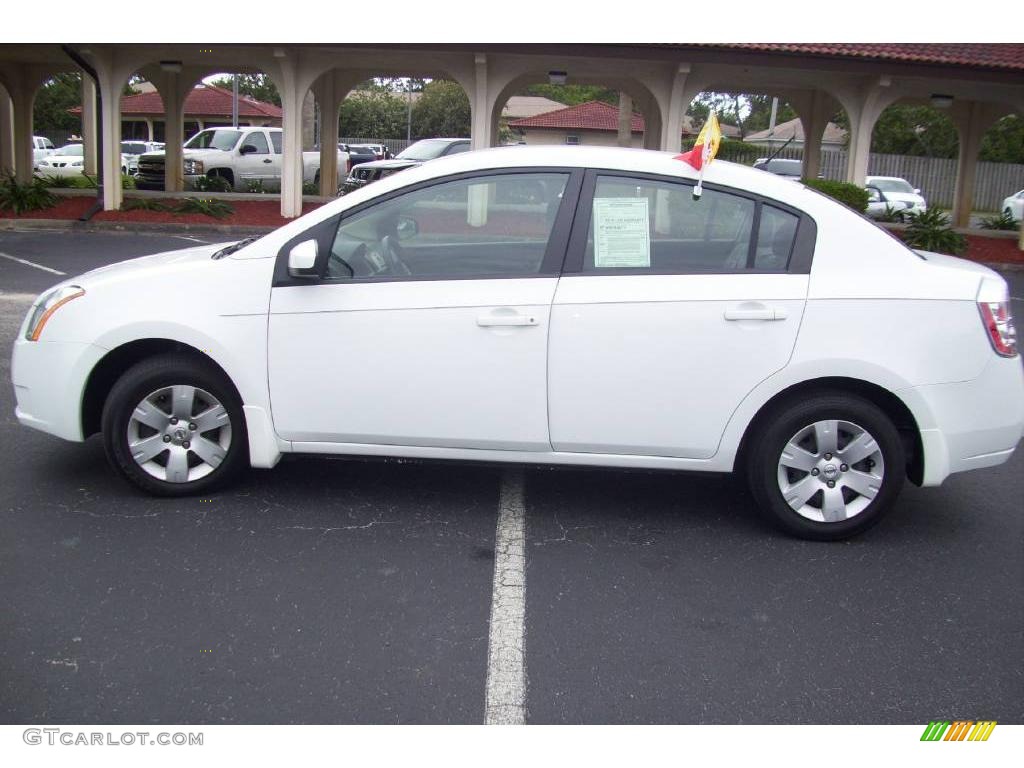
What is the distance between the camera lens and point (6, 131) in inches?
921

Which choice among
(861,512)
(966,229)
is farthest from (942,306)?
(966,229)

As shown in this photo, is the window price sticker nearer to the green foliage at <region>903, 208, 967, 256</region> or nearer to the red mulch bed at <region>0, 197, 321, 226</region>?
the red mulch bed at <region>0, 197, 321, 226</region>

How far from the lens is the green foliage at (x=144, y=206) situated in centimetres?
1925

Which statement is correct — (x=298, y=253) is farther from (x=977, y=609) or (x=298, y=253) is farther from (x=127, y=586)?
(x=977, y=609)

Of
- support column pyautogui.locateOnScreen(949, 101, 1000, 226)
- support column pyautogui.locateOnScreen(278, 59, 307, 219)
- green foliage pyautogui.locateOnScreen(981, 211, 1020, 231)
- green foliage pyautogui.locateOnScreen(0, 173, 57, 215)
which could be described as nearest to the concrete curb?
green foliage pyautogui.locateOnScreen(0, 173, 57, 215)

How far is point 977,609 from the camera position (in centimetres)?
402

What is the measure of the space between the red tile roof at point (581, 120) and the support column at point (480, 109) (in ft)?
112

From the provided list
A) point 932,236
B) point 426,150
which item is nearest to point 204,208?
point 426,150

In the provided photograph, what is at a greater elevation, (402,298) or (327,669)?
(402,298)

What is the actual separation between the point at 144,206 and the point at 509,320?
1695cm

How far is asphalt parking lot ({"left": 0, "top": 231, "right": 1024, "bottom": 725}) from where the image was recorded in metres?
3.25

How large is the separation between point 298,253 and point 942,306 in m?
2.93

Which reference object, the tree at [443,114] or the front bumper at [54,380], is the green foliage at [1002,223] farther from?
the tree at [443,114]

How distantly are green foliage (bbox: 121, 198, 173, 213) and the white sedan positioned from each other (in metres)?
15.6
